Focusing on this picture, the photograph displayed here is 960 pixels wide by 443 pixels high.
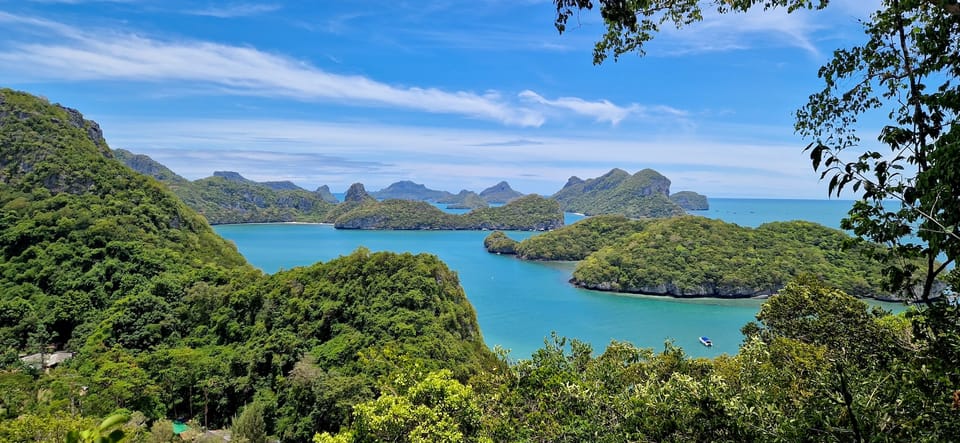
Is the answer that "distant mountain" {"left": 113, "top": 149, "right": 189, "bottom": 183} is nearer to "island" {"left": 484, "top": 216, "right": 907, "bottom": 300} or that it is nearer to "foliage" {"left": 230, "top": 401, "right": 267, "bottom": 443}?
"island" {"left": 484, "top": 216, "right": 907, "bottom": 300}

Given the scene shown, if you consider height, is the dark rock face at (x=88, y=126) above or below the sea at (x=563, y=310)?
above

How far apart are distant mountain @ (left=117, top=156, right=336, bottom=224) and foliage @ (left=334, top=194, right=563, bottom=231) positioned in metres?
24.6

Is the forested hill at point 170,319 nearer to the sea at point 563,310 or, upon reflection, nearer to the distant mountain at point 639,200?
the sea at point 563,310

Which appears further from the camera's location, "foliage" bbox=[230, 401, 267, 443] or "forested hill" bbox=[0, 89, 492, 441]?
"forested hill" bbox=[0, 89, 492, 441]

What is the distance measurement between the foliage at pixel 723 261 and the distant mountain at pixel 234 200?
10984cm

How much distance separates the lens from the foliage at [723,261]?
148 ft

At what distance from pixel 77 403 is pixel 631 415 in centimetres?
2000

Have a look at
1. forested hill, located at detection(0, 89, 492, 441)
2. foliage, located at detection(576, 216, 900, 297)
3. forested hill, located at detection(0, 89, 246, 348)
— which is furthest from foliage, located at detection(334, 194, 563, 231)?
forested hill, located at detection(0, 89, 492, 441)

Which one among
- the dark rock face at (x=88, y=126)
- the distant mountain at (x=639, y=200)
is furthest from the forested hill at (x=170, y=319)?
the distant mountain at (x=639, y=200)

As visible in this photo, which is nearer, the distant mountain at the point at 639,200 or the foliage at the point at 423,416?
the foliage at the point at 423,416

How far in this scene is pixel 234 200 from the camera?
13938 centimetres

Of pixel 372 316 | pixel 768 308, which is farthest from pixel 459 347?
pixel 768 308

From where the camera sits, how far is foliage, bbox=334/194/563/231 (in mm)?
119688

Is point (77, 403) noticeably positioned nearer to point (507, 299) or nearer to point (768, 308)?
point (768, 308)
